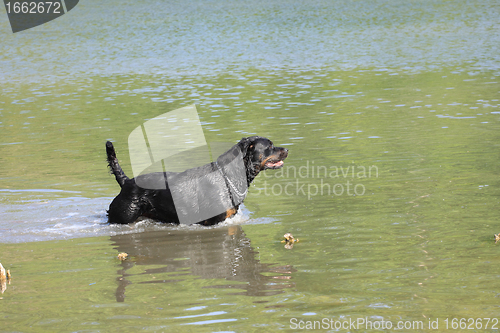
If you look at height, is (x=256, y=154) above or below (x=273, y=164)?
above

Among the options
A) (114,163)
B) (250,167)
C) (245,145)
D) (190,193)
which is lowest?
(190,193)

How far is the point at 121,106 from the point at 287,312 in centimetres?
1671

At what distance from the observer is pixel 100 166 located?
13.0 meters

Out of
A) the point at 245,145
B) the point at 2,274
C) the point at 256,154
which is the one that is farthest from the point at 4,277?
the point at 256,154

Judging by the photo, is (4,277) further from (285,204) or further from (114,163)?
(285,204)

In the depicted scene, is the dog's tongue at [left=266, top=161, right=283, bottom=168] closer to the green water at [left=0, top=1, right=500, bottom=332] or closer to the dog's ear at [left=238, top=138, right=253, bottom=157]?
the dog's ear at [left=238, top=138, right=253, bottom=157]

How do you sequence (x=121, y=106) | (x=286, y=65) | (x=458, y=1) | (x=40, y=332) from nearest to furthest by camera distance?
1. (x=40, y=332)
2. (x=121, y=106)
3. (x=286, y=65)
4. (x=458, y=1)

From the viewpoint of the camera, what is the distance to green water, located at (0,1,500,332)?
5.71m

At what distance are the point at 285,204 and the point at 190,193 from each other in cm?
161

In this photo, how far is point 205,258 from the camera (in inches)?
289

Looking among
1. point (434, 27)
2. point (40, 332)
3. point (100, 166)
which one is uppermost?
point (40, 332)

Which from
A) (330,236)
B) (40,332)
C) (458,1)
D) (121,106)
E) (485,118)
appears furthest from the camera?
(458,1)

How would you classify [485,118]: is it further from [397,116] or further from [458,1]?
[458,1]

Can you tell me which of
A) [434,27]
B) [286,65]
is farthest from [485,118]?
[434,27]
